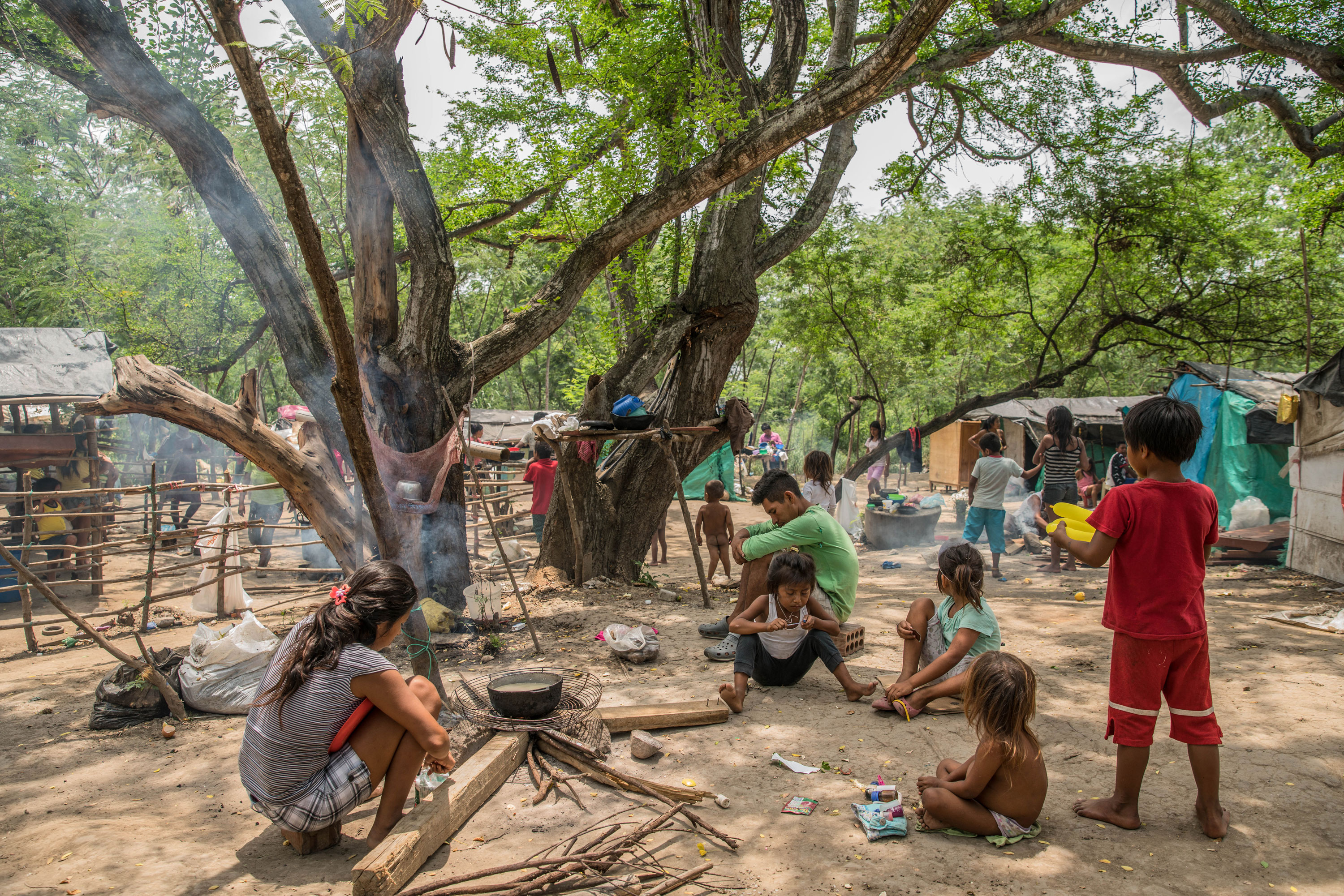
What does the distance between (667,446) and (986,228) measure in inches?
330

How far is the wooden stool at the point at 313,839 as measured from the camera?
293cm

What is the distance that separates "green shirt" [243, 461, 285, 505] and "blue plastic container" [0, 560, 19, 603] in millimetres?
2698

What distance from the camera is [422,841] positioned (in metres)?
2.79

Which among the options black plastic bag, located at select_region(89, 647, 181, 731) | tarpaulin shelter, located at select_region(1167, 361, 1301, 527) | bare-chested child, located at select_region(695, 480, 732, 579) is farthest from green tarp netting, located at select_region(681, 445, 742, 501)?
black plastic bag, located at select_region(89, 647, 181, 731)

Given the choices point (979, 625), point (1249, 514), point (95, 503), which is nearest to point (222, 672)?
point (979, 625)

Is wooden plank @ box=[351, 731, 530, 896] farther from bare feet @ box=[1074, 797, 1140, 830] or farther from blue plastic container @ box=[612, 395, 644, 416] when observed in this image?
blue plastic container @ box=[612, 395, 644, 416]

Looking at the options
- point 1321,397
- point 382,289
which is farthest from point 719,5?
point 1321,397

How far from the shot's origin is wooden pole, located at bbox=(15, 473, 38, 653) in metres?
6.75

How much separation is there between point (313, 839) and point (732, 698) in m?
2.21

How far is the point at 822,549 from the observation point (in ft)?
16.3

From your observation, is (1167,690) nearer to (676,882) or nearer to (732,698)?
(676,882)

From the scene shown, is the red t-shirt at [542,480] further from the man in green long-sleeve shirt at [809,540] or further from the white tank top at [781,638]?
the white tank top at [781,638]

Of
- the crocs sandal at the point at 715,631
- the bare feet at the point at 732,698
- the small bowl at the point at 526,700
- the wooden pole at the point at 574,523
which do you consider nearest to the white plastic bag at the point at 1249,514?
the crocs sandal at the point at 715,631

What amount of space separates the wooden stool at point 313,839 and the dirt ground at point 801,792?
35mm
